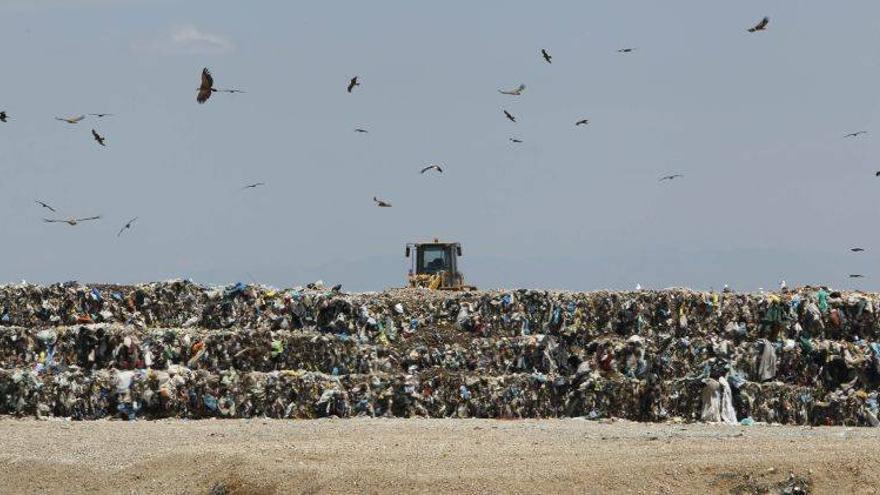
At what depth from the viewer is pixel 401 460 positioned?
17.0 meters

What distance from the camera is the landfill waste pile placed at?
21.7 m

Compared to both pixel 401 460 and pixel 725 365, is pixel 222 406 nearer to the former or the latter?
pixel 401 460

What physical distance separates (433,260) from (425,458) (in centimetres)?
Result: 1577

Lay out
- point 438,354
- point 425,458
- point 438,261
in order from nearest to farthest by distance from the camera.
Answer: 1. point 425,458
2. point 438,354
3. point 438,261

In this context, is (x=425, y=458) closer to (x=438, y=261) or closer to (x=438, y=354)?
(x=438, y=354)

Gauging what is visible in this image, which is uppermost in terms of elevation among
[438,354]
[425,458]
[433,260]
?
[433,260]

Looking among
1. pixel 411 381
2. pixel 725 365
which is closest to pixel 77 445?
pixel 411 381

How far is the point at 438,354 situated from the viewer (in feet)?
78.1

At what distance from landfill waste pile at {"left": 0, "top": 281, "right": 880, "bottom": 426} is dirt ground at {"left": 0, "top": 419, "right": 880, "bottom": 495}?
121 centimetres

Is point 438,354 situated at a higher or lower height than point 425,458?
higher

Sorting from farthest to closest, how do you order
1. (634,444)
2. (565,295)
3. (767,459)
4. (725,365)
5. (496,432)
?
(565,295)
(725,365)
(496,432)
(634,444)
(767,459)

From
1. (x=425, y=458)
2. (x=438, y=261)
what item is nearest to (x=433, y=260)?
(x=438, y=261)

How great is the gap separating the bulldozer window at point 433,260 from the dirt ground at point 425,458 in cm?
1217

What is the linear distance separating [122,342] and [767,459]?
10813 mm
